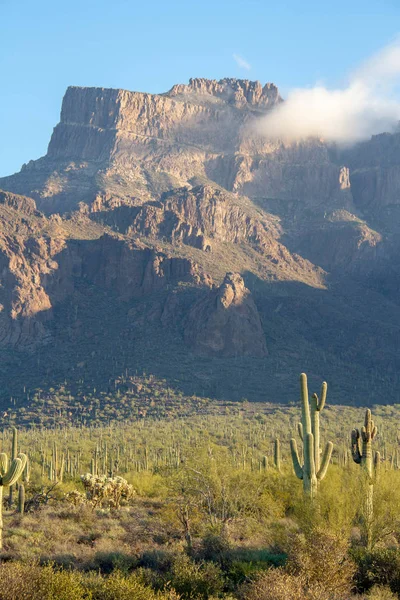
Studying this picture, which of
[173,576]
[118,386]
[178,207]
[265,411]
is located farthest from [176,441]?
[178,207]

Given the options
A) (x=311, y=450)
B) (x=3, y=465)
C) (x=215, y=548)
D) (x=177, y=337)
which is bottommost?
(x=215, y=548)

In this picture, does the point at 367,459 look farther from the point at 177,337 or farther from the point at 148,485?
the point at 177,337

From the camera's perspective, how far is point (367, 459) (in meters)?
32.8

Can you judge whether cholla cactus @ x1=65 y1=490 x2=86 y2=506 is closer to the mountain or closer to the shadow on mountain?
the shadow on mountain

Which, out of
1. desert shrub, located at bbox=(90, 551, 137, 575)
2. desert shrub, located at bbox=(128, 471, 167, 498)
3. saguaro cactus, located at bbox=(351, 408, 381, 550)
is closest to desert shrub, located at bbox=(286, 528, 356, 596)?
saguaro cactus, located at bbox=(351, 408, 381, 550)

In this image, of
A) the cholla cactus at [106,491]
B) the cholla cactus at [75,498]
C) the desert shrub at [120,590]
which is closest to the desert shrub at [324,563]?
the desert shrub at [120,590]

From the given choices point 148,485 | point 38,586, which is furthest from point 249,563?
point 148,485

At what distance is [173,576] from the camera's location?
27.2 meters

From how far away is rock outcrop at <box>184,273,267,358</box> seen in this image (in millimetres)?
146500

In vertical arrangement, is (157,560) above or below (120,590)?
below

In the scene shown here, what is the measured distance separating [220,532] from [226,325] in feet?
380

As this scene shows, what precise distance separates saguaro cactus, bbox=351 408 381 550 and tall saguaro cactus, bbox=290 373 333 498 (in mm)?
1281

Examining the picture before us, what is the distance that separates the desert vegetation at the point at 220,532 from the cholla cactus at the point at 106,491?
80 mm

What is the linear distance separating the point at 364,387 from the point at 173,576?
113547 mm
